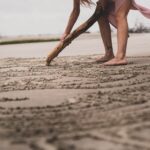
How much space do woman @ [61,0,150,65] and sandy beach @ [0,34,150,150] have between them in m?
0.79

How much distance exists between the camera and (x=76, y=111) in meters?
2.57

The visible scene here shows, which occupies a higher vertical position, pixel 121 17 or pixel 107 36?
pixel 121 17

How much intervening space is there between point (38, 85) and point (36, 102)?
0.84 m

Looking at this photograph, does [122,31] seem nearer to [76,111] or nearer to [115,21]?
[115,21]

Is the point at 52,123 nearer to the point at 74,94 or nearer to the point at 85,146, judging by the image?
the point at 85,146

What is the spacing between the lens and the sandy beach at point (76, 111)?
1.93 m

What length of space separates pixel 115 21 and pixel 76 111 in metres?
3.09

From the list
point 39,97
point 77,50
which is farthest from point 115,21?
point 77,50

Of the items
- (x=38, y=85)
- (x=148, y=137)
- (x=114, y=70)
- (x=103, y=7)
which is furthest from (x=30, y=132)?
(x=103, y=7)

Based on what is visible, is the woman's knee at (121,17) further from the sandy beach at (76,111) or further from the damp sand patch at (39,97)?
the damp sand patch at (39,97)

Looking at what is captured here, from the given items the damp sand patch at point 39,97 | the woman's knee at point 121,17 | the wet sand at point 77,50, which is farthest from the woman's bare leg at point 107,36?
the damp sand patch at point 39,97

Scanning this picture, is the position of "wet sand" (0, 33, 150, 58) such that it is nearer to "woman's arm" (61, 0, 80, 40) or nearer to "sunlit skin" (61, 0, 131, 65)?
"sunlit skin" (61, 0, 131, 65)

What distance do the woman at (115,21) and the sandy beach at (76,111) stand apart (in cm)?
79

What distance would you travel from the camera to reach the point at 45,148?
1833 mm
